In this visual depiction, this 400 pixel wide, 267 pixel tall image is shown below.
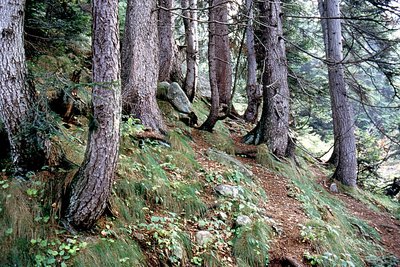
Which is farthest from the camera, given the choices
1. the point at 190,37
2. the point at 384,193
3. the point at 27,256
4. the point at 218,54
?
the point at 384,193

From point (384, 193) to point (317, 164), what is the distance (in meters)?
2.58

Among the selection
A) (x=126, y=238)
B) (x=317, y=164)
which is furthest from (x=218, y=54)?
(x=126, y=238)

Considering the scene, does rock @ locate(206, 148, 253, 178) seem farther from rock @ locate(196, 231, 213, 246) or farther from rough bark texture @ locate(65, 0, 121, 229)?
rough bark texture @ locate(65, 0, 121, 229)

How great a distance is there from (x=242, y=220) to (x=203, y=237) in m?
0.72

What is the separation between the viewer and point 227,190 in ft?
16.2

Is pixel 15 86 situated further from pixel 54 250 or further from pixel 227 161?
pixel 227 161

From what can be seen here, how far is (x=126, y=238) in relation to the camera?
3.38 metres

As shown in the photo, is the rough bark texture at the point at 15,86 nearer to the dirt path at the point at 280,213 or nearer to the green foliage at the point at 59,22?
the green foliage at the point at 59,22

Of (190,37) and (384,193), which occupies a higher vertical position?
(190,37)

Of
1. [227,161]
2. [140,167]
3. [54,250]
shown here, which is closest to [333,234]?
[227,161]

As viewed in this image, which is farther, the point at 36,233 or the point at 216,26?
the point at 216,26

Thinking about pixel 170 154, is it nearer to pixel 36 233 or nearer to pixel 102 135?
pixel 102 135

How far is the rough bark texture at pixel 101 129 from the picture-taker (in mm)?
3072

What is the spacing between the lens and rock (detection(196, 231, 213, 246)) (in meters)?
3.79
